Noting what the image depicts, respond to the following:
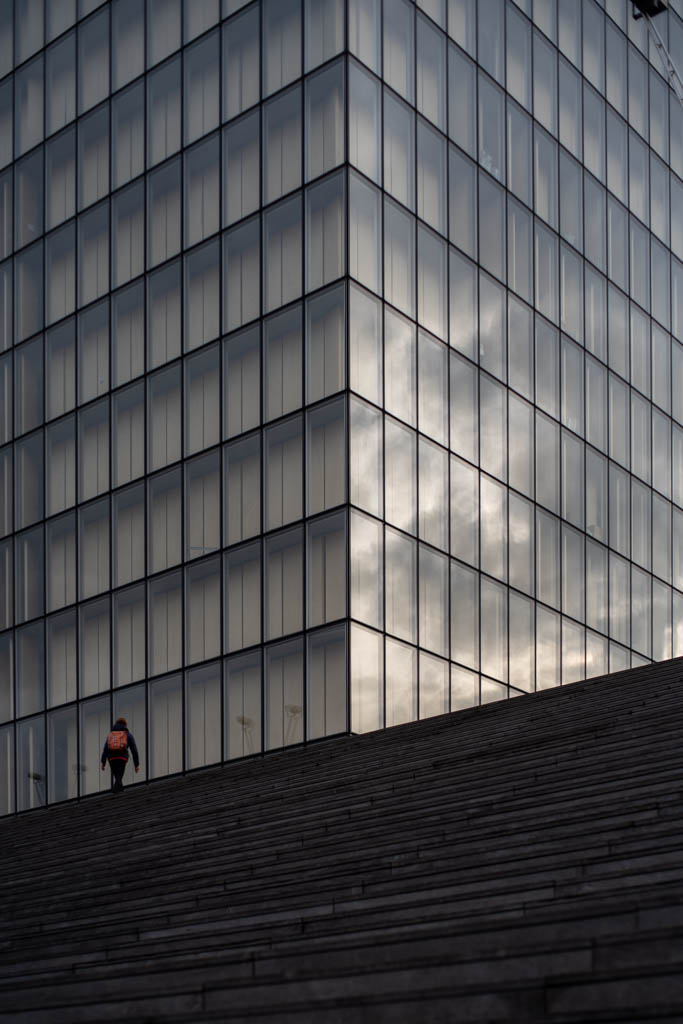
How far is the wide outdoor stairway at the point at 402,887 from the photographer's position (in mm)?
9719

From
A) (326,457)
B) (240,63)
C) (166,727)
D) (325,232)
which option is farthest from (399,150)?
(166,727)

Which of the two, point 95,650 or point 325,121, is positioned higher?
point 325,121

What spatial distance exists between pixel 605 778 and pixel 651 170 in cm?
3209

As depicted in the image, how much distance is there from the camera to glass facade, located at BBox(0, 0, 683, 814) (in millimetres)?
33000

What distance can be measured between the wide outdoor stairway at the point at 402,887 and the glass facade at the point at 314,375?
908 centimetres

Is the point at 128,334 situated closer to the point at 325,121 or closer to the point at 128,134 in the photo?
the point at 128,134

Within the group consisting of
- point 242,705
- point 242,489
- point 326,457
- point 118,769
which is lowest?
point 118,769

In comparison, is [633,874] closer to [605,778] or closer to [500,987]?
[500,987]

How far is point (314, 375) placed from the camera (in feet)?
108

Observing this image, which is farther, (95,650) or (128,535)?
(95,650)

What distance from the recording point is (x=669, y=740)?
1698 cm

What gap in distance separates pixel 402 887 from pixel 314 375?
803 inches

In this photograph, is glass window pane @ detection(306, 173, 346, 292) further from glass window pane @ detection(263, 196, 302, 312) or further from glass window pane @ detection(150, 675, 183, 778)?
glass window pane @ detection(150, 675, 183, 778)

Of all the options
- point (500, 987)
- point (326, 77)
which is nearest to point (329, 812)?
point (500, 987)
